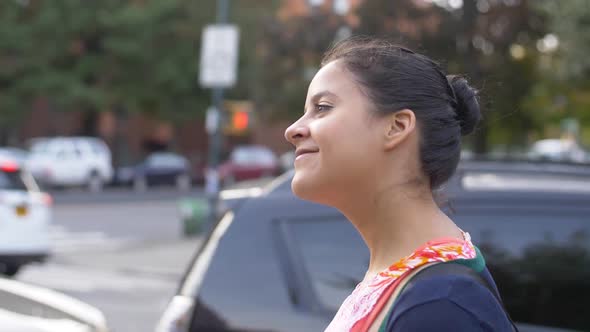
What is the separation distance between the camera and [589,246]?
3.56 metres

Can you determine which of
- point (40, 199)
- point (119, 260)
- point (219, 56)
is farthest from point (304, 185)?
point (219, 56)

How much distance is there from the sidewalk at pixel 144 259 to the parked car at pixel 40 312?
8.70m

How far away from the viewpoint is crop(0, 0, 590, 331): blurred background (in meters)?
12.1

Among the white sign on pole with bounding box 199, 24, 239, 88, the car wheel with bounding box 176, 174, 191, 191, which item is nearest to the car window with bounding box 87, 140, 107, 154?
the car wheel with bounding box 176, 174, 191, 191

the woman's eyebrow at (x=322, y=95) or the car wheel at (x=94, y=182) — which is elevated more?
the woman's eyebrow at (x=322, y=95)

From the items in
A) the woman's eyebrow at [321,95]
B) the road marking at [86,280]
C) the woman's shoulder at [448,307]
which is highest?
the woman's eyebrow at [321,95]

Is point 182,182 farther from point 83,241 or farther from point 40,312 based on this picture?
point 40,312

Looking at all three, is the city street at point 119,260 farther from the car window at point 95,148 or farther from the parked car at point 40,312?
the car window at point 95,148

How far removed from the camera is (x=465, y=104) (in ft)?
5.67

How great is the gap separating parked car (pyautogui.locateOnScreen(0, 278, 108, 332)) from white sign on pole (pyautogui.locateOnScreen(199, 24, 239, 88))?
1117 centimetres

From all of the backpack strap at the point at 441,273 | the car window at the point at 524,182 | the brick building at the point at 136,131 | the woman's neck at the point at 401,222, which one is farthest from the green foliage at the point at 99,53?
the backpack strap at the point at 441,273

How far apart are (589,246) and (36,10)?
42540 mm

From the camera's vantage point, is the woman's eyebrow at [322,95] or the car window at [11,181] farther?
the car window at [11,181]

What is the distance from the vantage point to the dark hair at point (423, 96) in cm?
161
